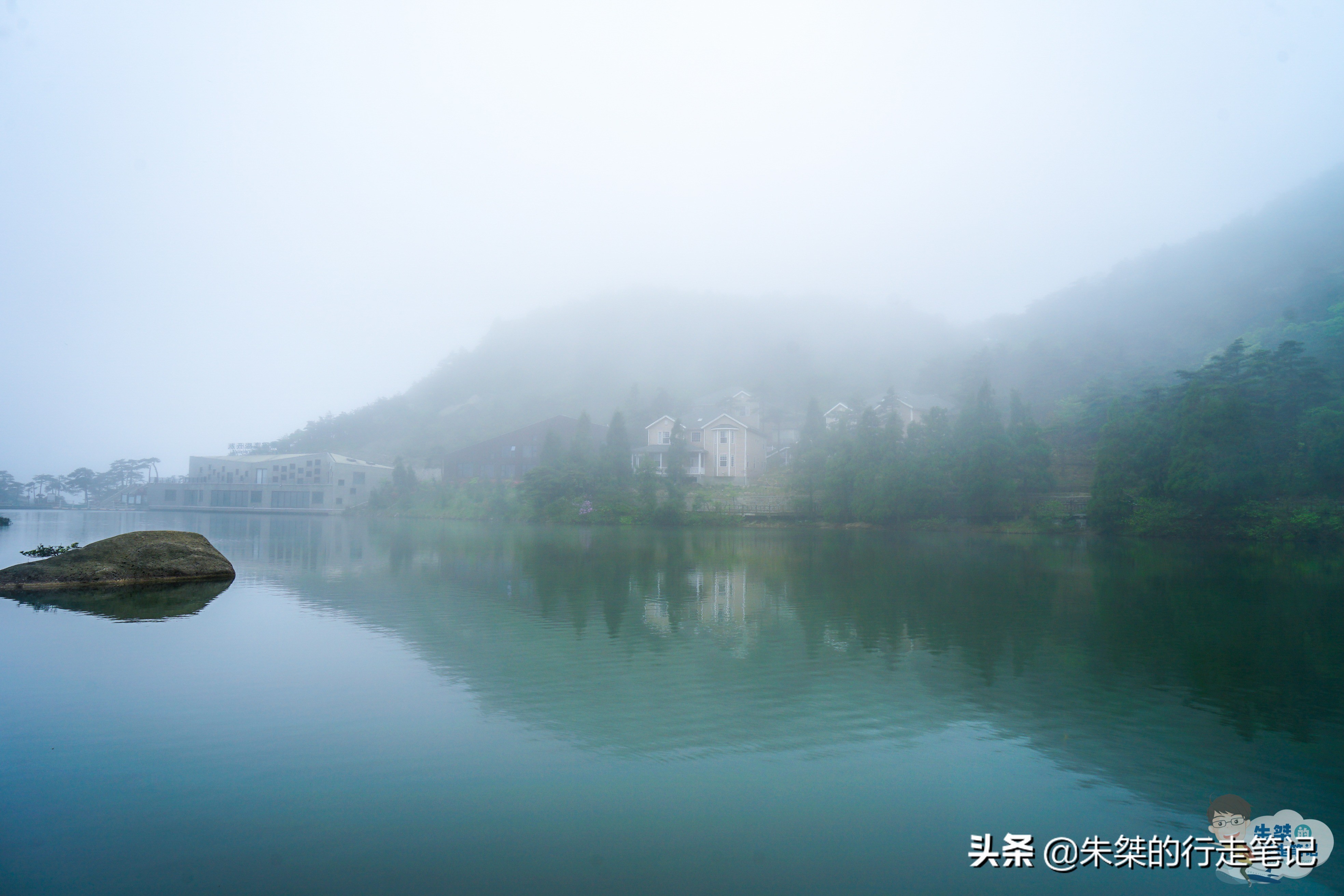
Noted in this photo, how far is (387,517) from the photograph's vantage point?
2234 inches

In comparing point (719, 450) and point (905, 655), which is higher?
point (719, 450)

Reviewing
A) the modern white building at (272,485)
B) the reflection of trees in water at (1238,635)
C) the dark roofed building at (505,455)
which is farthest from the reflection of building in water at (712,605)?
the modern white building at (272,485)

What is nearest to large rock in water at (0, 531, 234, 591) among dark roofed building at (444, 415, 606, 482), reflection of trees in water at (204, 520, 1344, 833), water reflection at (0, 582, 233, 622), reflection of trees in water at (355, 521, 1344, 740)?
water reflection at (0, 582, 233, 622)

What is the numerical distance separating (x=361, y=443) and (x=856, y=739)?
Answer: 392 feet

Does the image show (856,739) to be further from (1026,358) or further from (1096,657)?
(1026,358)

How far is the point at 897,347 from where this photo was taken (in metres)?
108

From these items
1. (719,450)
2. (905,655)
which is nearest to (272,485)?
(719,450)

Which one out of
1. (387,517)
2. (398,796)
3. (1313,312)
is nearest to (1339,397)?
(1313,312)

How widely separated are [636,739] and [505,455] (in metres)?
59.0

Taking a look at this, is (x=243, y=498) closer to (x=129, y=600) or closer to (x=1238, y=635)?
(x=129, y=600)

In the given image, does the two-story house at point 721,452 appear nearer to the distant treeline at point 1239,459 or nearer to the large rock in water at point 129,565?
the distant treeline at point 1239,459

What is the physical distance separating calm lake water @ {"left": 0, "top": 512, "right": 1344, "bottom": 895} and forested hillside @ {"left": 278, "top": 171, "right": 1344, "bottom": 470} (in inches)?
1355

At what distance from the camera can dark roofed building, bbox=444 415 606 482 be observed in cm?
6278

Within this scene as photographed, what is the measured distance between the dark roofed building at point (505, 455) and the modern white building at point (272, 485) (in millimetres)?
6716
